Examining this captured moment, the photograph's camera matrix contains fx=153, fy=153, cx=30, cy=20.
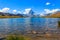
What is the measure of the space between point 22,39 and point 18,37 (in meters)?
0.33

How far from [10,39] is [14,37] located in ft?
1.18

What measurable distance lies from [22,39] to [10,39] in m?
0.88

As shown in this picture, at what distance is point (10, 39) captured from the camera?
10.9 meters

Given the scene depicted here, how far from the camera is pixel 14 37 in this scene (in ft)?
36.6

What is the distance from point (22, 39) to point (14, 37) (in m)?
0.60

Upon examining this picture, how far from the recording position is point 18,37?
1119 centimetres

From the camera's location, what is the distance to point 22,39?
440 inches

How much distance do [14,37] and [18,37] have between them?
29 cm

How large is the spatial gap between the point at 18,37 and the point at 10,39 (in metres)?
0.62
